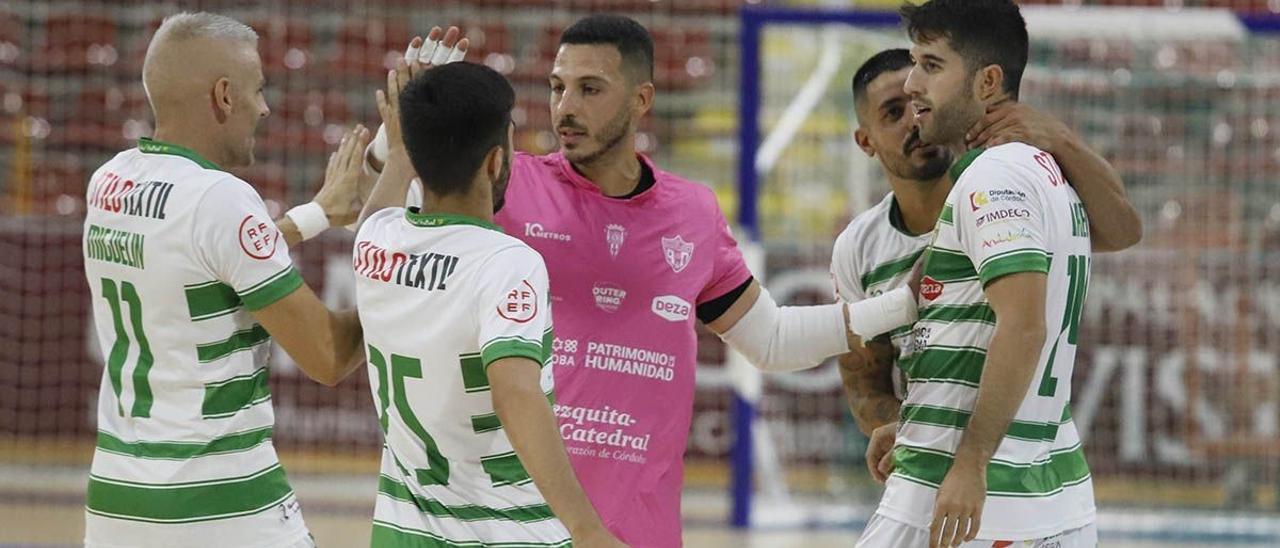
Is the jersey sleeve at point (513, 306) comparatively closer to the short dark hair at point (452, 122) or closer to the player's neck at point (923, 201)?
the short dark hair at point (452, 122)

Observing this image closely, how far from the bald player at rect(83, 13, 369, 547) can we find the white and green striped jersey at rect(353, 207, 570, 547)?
14.4 inches

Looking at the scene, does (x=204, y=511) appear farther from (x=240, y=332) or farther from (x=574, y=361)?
(x=574, y=361)

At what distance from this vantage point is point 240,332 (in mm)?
3588

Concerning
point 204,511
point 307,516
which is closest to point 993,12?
point 204,511

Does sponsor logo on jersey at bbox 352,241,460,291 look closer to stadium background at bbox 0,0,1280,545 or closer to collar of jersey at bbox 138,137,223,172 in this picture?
collar of jersey at bbox 138,137,223,172

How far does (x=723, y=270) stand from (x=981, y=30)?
103 centimetres

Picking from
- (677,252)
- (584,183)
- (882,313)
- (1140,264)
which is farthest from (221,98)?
(1140,264)

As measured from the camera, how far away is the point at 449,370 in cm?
311

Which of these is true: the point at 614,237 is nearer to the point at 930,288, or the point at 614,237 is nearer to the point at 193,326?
the point at 930,288

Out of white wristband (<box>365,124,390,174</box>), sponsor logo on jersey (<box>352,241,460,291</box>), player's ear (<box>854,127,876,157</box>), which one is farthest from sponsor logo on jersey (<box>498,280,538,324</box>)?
player's ear (<box>854,127,876,157</box>)

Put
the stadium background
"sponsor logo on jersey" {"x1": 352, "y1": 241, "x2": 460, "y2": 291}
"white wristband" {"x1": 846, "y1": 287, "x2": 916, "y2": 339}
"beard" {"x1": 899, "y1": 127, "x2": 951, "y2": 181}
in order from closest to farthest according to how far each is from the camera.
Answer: "sponsor logo on jersey" {"x1": 352, "y1": 241, "x2": 460, "y2": 291}
"white wristband" {"x1": 846, "y1": 287, "x2": 916, "y2": 339}
"beard" {"x1": 899, "y1": 127, "x2": 951, "y2": 181}
the stadium background

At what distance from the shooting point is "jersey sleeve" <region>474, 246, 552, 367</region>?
2994 mm

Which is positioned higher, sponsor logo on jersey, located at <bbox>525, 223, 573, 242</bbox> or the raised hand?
the raised hand

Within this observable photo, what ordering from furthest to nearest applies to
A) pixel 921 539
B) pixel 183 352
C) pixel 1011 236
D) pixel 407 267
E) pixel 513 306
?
1. pixel 921 539
2. pixel 183 352
3. pixel 1011 236
4. pixel 407 267
5. pixel 513 306
